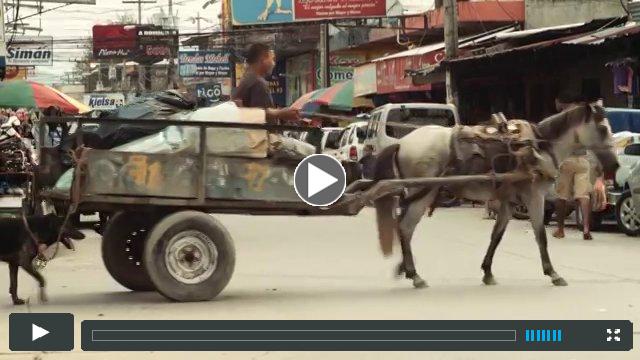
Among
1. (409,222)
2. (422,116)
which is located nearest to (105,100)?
(422,116)

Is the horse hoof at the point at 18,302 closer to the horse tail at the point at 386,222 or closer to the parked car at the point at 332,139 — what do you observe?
the horse tail at the point at 386,222

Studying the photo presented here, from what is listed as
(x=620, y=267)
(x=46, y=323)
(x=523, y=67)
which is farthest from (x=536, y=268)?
(x=523, y=67)

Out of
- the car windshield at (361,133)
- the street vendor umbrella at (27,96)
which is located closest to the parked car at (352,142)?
the car windshield at (361,133)

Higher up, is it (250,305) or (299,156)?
(299,156)

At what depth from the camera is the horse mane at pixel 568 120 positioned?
1057 centimetres

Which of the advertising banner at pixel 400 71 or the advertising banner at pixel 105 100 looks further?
the advertising banner at pixel 105 100

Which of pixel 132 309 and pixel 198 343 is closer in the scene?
pixel 198 343

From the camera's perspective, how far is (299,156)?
943 centimetres

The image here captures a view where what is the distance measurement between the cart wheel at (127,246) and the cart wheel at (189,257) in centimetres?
81

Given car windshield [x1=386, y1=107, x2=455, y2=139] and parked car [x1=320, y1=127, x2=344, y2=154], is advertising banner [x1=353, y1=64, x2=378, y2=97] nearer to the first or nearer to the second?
parked car [x1=320, y1=127, x2=344, y2=154]

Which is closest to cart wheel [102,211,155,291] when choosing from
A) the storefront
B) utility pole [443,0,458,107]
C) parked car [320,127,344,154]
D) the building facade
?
utility pole [443,0,458,107]

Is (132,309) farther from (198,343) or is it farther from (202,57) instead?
(202,57)

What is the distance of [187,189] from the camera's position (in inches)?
362

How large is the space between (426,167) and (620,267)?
3.14m
